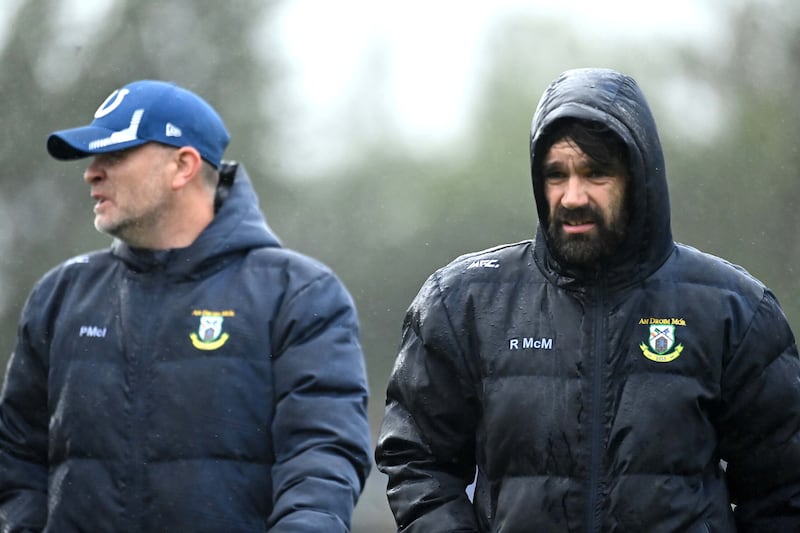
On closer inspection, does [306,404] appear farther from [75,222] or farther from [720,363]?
[75,222]

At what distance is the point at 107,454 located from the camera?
177 inches

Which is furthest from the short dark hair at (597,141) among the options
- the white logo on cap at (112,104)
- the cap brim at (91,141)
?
the white logo on cap at (112,104)

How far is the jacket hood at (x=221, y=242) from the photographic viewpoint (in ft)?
15.4

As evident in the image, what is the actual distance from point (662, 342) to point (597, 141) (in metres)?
0.48

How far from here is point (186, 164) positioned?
4875 mm

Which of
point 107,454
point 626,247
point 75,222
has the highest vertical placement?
point 626,247

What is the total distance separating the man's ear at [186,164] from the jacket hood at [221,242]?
0.13 metres

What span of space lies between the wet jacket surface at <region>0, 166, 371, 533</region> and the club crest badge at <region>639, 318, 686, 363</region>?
1128 mm

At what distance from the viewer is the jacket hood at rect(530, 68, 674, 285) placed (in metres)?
3.67

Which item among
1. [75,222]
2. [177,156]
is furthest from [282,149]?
[177,156]

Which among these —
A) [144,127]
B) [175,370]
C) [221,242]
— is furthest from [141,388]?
[144,127]

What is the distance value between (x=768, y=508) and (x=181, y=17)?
14.3 m

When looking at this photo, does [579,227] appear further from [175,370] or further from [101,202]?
[101,202]

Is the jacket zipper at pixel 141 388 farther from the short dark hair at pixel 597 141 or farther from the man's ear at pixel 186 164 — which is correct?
the short dark hair at pixel 597 141
